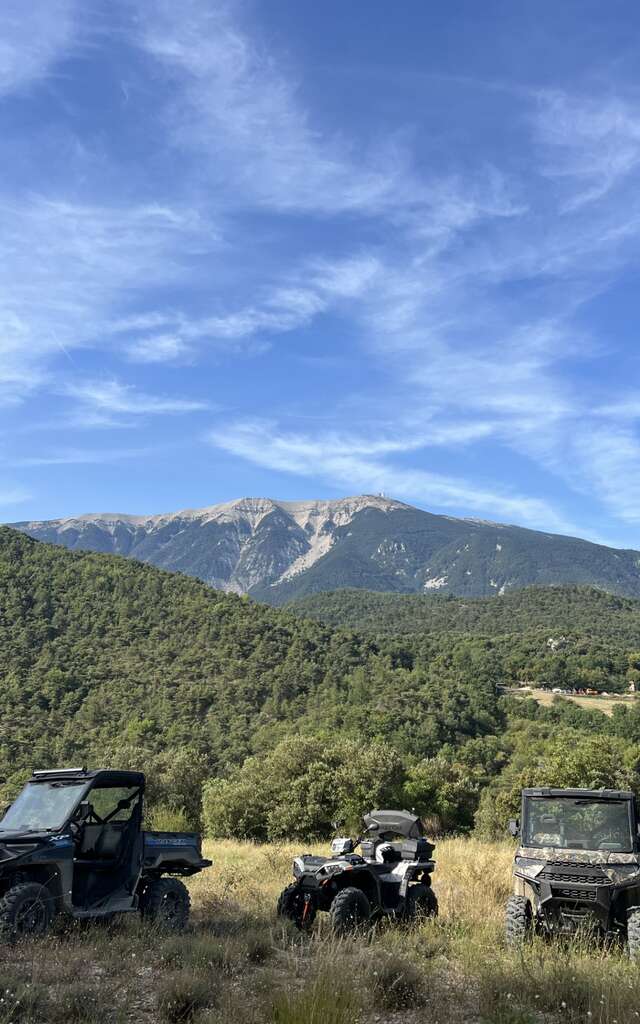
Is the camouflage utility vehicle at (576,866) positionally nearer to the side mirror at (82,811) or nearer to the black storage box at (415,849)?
the black storage box at (415,849)

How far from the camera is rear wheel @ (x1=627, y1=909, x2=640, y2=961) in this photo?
7219 millimetres

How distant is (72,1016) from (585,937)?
17.1 ft

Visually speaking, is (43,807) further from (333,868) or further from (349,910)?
(349,910)

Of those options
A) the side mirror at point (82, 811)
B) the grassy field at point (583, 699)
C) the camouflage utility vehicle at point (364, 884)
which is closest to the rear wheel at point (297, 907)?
the camouflage utility vehicle at point (364, 884)

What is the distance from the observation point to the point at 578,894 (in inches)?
314

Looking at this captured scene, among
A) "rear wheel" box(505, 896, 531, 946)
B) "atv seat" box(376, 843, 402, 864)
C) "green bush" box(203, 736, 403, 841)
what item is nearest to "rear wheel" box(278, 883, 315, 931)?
"atv seat" box(376, 843, 402, 864)

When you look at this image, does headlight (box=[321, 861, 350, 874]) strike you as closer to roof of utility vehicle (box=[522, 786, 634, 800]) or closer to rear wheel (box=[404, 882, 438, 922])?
rear wheel (box=[404, 882, 438, 922])

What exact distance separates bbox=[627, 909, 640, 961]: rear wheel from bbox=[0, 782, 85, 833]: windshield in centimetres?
601

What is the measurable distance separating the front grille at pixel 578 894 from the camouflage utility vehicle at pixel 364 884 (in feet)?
5.71

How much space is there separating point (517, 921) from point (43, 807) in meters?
5.44

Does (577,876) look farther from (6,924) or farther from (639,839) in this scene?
(6,924)

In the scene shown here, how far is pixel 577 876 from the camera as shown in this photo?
812cm

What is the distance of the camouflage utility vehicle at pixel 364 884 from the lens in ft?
26.9

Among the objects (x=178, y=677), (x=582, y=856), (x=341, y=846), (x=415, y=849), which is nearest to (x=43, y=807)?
(x=341, y=846)
